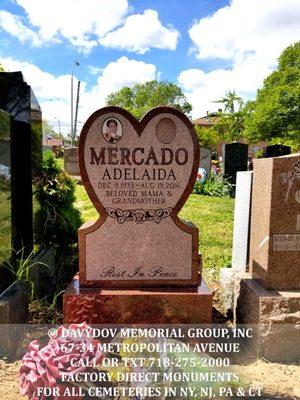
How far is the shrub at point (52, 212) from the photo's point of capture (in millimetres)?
4617

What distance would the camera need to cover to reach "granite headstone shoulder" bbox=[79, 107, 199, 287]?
3.22 meters

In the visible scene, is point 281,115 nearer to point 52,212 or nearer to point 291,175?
point 52,212

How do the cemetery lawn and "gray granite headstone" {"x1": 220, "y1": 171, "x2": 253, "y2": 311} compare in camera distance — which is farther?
the cemetery lawn

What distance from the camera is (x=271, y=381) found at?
2.79 meters

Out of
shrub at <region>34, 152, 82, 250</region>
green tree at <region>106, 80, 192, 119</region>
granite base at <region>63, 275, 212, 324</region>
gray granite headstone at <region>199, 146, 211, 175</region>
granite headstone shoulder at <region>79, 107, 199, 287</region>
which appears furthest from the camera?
green tree at <region>106, 80, 192, 119</region>

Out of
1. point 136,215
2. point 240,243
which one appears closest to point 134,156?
point 136,215

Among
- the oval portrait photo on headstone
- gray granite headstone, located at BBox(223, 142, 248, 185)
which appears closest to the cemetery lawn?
the oval portrait photo on headstone

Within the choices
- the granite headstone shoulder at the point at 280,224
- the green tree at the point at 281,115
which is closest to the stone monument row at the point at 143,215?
the granite headstone shoulder at the point at 280,224

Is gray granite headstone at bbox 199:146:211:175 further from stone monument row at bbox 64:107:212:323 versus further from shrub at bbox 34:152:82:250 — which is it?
stone monument row at bbox 64:107:212:323

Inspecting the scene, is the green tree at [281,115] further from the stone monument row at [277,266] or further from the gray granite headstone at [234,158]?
the stone monument row at [277,266]

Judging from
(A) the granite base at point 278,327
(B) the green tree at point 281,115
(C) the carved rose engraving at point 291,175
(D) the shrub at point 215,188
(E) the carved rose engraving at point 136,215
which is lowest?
(A) the granite base at point 278,327

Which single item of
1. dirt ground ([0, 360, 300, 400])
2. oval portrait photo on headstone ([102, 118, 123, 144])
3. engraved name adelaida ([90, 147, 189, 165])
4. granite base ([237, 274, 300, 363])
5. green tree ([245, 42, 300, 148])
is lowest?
dirt ground ([0, 360, 300, 400])

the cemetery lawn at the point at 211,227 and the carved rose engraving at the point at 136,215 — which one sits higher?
the carved rose engraving at the point at 136,215

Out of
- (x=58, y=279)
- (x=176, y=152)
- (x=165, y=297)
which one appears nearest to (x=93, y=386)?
(x=165, y=297)
